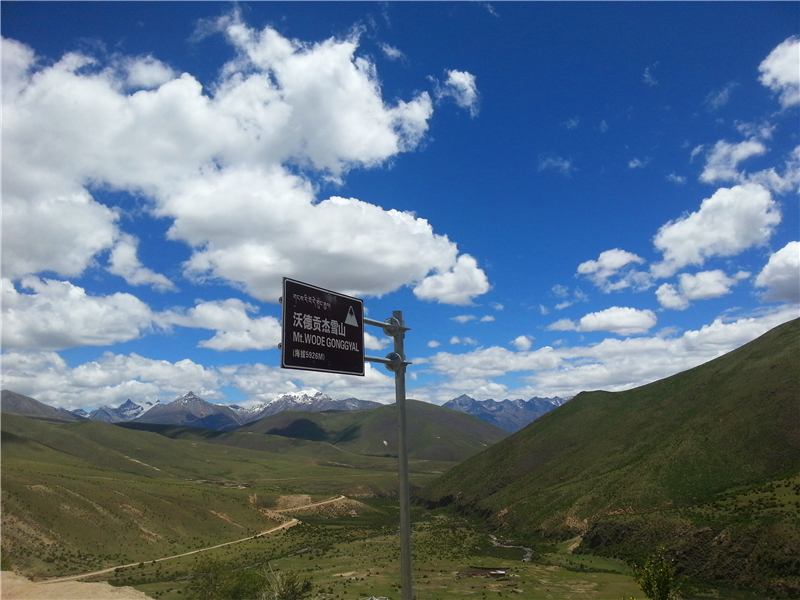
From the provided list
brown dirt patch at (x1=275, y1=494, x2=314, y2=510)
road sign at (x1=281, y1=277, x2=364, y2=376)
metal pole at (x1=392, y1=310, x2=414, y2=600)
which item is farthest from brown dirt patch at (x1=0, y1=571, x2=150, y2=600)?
brown dirt patch at (x1=275, y1=494, x2=314, y2=510)

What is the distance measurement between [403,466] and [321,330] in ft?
14.1

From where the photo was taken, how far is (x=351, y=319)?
40.3 feet

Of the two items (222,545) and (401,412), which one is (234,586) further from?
(222,545)

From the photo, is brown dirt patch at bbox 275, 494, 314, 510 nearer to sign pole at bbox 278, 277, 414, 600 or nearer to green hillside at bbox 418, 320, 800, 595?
A: green hillside at bbox 418, 320, 800, 595

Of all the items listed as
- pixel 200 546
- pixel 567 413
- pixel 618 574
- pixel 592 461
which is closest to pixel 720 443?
pixel 592 461

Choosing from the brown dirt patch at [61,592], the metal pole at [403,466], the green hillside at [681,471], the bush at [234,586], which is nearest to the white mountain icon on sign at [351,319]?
the metal pole at [403,466]

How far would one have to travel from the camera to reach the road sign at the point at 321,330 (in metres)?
10.9

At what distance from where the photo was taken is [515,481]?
141 m

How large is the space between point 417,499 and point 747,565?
461ft

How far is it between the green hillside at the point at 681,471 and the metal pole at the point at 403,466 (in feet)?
201

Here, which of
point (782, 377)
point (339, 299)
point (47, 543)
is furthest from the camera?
point (782, 377)

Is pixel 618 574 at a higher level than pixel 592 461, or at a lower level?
lower

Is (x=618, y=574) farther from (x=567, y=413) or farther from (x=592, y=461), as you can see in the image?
(x=567, y=413)

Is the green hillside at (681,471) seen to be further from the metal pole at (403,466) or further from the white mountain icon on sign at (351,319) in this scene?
the white mountain icon on sign at (351,319)
